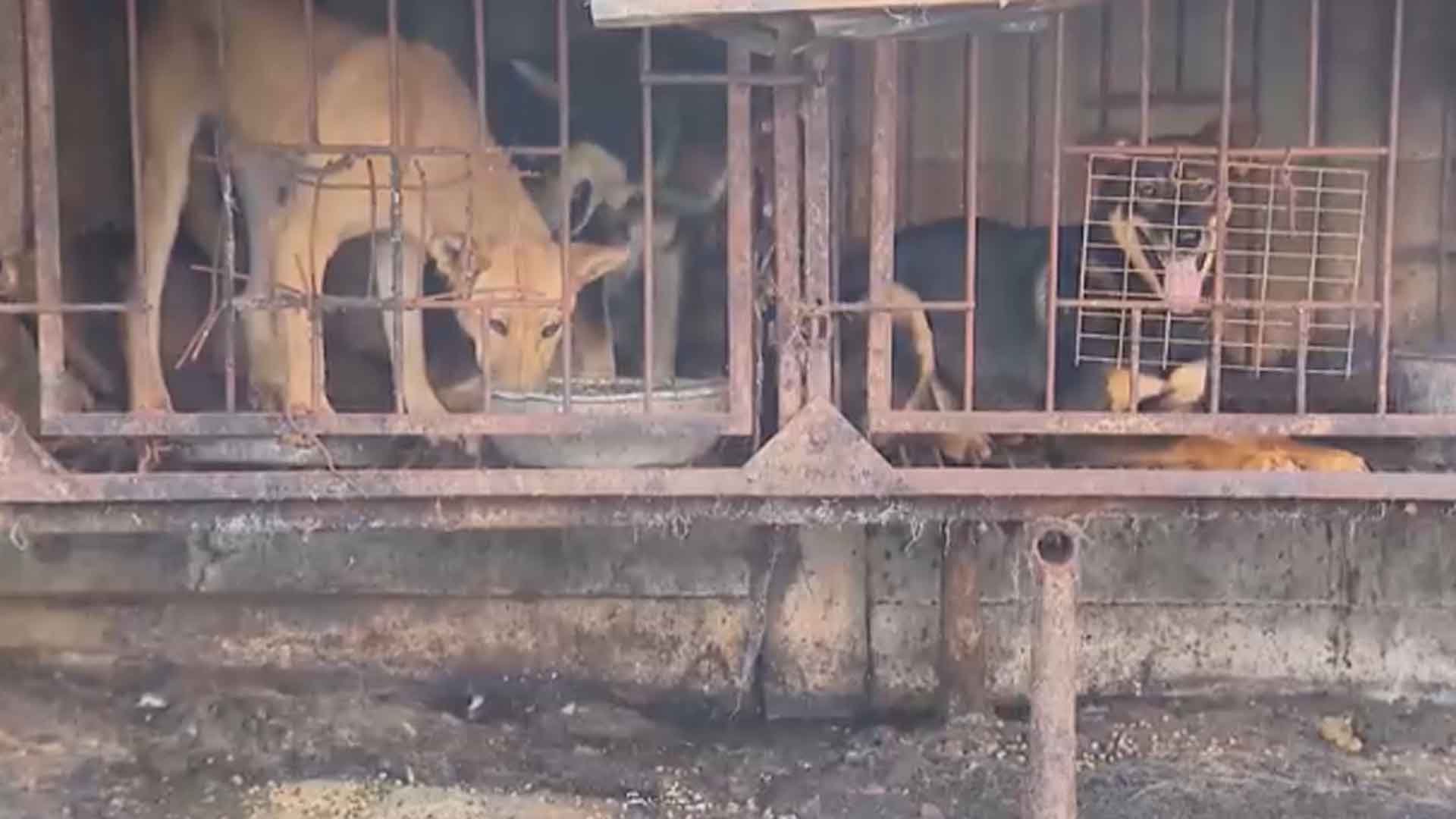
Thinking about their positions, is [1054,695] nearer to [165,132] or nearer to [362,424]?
[362,424]

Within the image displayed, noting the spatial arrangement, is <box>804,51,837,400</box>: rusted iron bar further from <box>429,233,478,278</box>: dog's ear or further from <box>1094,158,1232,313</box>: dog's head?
<box>429,233,478,278</box>: dog's ear

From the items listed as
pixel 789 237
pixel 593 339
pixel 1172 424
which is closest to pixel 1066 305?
pixel 1172 424

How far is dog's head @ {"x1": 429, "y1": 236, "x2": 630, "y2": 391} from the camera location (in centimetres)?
370

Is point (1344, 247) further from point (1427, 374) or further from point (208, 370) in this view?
point (208, 370)

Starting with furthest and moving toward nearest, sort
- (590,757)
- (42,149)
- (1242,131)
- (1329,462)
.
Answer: (1242,131)
(590,757)
(1329,462)
(42,149)

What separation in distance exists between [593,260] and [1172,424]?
4.46 ft

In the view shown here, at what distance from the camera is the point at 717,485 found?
126 inches

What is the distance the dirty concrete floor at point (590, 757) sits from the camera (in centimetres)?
383

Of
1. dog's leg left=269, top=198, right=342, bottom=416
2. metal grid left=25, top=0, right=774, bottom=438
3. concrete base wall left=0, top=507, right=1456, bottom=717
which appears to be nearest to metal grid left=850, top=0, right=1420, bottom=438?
metal grid left=25, top=0, right=774, bottom=438

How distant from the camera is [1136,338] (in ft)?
10.7

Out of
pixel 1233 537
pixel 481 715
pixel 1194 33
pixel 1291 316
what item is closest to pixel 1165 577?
pixel 1233 537

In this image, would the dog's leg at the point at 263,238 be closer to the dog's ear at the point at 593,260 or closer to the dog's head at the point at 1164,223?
the dog's ear at the point at 593,260

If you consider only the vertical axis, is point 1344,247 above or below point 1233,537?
above

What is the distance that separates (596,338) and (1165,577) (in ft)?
5.54
